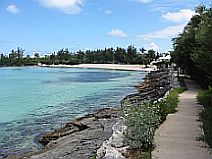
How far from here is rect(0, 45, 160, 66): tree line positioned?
136 meters

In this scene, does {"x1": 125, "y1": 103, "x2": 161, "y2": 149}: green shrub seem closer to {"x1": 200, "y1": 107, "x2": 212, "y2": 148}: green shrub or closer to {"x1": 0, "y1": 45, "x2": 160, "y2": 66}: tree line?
{"x1": 200, "y1": 107, "x2": 212, "y2": 148}: green shrub

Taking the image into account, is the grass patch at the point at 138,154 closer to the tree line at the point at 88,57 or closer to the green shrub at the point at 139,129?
the green shrub at the point at 139,129

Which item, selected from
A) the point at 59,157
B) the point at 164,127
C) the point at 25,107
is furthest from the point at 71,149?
the point at 25,107

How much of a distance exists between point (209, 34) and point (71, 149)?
787 centimetres

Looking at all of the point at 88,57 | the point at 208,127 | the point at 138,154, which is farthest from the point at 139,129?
the point at 88,57

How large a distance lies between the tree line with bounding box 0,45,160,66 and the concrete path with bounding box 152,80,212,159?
108m

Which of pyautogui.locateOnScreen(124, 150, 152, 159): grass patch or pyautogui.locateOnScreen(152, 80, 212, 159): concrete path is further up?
pyautogui.locateOnScreen(124, 150, 152, 159): grass patch

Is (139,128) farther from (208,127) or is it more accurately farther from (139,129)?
(208,127)

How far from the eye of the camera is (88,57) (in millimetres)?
155625

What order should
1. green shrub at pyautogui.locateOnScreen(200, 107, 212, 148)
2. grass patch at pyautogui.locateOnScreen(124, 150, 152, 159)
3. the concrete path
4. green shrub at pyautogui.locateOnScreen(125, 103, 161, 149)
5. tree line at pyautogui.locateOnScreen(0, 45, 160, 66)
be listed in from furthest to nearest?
tree line at pyautogui.locateOnScreen(0, 45, 160, 66) < green shrub at pyautogui.locateOnScreen(200, 107, 212, 148) < green shrub at pyautogui.locateOnScreen(125, 103, 161, 149) < the concrete path < grass patch at pyautogui.locateOnScreen(124, 150, 152, 159)

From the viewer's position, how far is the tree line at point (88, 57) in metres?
136

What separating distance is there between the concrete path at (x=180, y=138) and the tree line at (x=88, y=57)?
107962mm

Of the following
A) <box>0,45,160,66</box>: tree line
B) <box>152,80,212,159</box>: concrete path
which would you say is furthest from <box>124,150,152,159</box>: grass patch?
<box>0,45,160,66</box>: tree line

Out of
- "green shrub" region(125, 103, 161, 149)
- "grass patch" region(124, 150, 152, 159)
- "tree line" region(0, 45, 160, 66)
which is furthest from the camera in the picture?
"tree line" region(0, 45, 160, 66)
